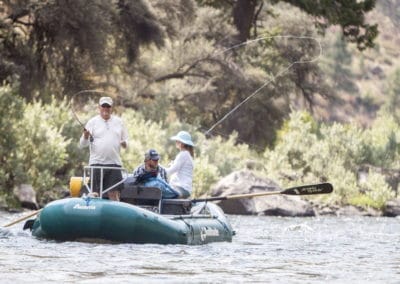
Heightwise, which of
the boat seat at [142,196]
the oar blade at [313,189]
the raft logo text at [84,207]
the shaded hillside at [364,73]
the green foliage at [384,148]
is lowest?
the raft logo text at [84,207]

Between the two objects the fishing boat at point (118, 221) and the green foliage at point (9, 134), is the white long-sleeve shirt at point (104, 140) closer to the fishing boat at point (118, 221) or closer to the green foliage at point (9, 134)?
the fishing boat at point (118, 221)

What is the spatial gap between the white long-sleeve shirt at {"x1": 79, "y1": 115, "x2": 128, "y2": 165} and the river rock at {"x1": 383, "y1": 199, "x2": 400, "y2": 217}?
20.5 metres

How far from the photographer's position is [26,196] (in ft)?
92.4

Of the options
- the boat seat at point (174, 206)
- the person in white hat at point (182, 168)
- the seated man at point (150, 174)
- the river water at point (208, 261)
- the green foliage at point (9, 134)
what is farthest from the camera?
the green foliage at point (9, 134)

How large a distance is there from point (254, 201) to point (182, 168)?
14830mm

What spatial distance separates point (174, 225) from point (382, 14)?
475 feet

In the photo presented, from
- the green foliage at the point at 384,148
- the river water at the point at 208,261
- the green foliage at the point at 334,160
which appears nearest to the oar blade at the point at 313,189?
the river water at the point at 208,261

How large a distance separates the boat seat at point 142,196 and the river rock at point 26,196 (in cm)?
1028

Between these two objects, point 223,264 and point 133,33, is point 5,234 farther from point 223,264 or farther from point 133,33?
point 133,33

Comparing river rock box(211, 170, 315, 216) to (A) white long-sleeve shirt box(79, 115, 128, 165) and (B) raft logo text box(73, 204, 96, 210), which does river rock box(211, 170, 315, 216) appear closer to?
(A) white long-sleeve shirt box(79, 115, 128, 165)

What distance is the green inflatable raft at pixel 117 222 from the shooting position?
16.6 meters

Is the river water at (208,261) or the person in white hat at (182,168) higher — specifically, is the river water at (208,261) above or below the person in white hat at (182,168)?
below

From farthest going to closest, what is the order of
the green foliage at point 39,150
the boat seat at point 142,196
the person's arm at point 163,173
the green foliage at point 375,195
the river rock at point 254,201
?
the green foliage at point 375,195
the river rock at point 254,201
the green foliage at point 39,150
the person's arm at point 163,173
the boat seat at point 142,196

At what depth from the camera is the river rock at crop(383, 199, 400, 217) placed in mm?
36562
